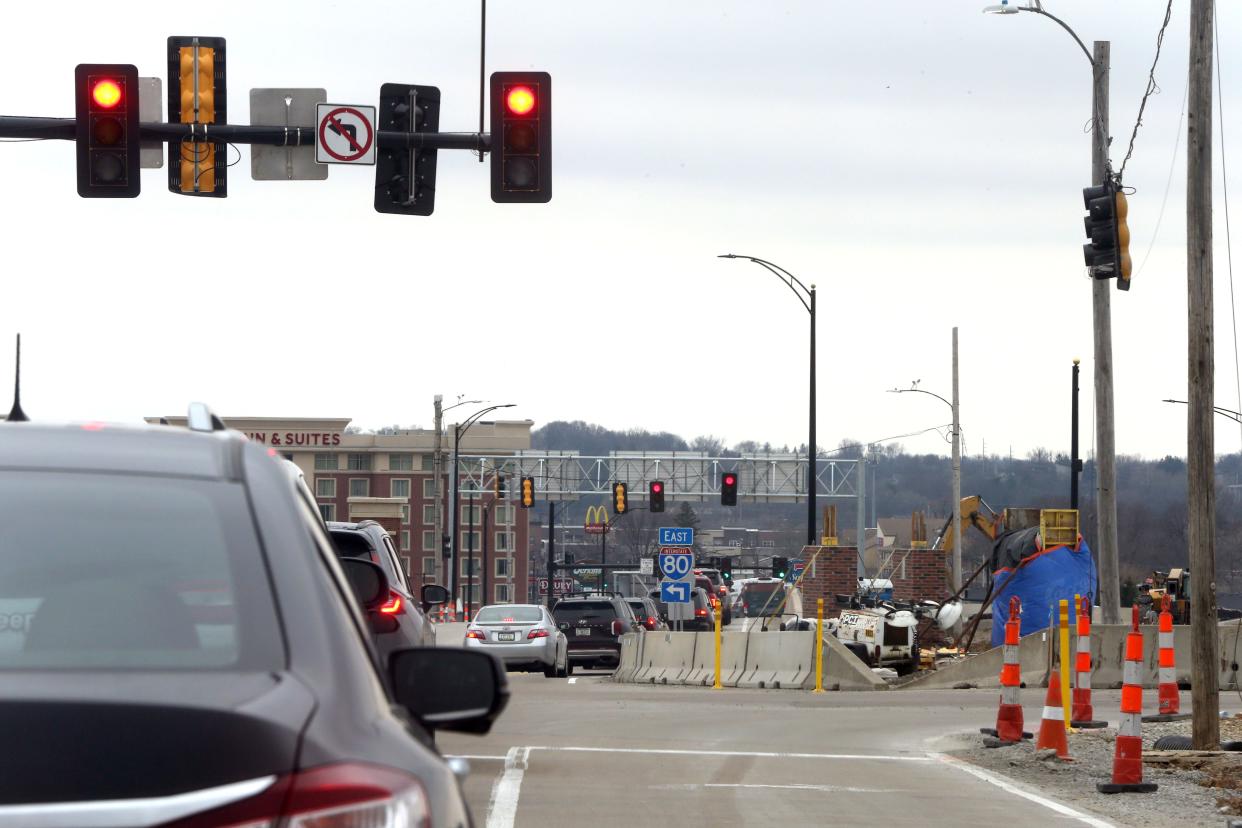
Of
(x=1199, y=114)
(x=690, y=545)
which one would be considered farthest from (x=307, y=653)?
(x=690, y=545)

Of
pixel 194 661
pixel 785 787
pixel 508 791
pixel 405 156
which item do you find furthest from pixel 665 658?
pixel 194 661

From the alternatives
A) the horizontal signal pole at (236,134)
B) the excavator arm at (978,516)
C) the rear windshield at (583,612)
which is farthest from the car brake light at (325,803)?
the excavator arm at (978,516)

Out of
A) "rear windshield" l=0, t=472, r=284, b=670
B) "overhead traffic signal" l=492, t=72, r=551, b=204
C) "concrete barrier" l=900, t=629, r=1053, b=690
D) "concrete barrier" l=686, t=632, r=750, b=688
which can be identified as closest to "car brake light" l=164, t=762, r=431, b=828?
"rear windshield" l=0, t=472, r=284, b=670

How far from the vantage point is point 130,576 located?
343 cm

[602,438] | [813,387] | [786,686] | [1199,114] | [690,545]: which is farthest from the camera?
[602,438]

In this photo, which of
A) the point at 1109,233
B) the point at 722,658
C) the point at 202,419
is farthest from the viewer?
the point at 722,658

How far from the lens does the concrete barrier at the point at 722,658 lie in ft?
93.2

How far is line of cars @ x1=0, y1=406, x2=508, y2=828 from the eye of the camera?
2.74 meters

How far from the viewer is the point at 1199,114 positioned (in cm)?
1606

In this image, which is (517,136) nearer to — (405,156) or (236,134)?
(405,156)

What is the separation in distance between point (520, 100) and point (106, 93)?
12.7ft

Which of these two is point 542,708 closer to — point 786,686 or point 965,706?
point 965,706

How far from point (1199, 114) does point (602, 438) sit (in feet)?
485

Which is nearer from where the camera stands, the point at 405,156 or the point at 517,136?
the point at 517,136
